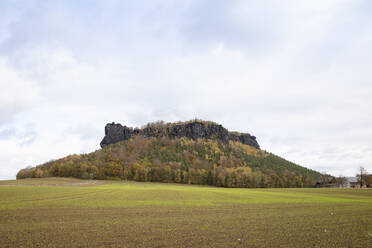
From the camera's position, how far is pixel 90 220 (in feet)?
65.9

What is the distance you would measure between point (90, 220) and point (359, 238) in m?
20.5

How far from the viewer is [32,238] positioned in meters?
14.2

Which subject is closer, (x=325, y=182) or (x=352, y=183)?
(x=352, y=183)

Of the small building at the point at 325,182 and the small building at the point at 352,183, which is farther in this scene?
the small building at the point at 325,182

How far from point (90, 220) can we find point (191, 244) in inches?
436

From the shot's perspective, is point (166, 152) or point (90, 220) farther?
point (166, 152)

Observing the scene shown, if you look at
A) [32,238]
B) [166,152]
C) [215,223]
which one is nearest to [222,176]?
[166,152]

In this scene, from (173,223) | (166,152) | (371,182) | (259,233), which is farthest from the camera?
(166,152)

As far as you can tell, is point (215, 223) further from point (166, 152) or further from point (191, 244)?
point (166, 152)

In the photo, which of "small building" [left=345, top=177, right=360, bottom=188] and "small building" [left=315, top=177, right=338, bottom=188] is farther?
"small building" [left=315, top=177, right=338, bottom=188]

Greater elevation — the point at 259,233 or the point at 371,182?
the point at 259,233

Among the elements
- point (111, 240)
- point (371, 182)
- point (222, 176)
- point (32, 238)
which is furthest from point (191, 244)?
point (371, 182)

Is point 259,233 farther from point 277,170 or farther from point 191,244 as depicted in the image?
point 277,170

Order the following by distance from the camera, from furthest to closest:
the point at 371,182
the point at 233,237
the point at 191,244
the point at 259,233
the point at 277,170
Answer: the point at 277,170
the point at 371,182
the point at 259,233
the point at 233,237
the point at 191,244
